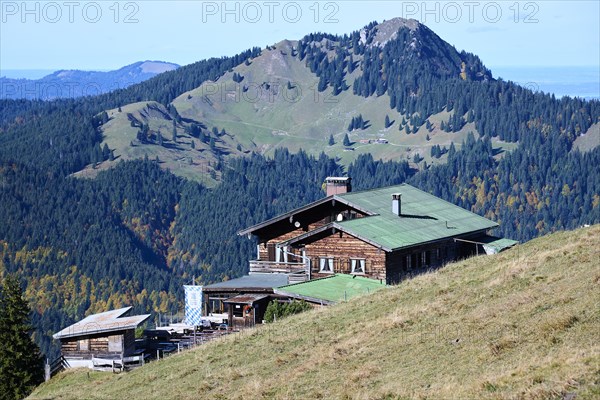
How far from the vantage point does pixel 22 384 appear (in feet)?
153

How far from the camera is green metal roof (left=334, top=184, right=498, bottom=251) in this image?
54062 millimetres

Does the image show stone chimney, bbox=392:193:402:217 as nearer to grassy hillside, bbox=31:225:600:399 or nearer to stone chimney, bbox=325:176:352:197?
stone chimney, bbox=325:176:352:197

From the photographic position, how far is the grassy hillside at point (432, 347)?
23.1 m

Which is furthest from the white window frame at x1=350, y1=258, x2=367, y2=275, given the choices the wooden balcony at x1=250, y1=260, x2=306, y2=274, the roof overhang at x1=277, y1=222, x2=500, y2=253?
the wooden balcony at x1=250, y1=260, x2=306, y2=274

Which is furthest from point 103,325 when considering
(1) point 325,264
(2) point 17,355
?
(1) point 325,264

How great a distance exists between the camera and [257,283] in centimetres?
5550

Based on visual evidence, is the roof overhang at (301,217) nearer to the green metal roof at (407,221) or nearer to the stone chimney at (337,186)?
the green metal roof at (407,221)

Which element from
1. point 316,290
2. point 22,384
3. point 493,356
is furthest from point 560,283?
point 22,384

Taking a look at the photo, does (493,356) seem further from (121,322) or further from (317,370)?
(121,322)

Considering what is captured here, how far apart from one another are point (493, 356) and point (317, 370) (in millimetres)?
6057

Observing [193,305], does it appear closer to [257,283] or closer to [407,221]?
[257,283]

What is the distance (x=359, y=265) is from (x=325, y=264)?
92.1 inches

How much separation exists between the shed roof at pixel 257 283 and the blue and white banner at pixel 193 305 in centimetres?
62

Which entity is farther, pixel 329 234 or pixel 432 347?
pixel 329 234
